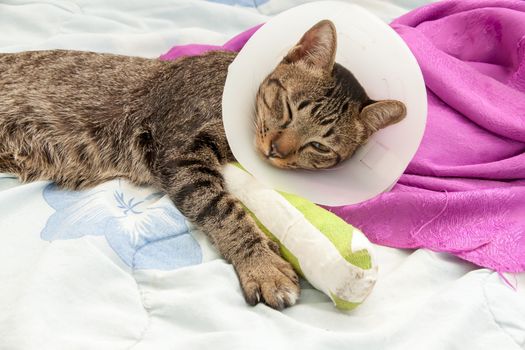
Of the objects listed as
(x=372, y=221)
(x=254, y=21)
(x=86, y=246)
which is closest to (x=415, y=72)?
(x=372, y=221)

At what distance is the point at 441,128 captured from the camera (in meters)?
2.02

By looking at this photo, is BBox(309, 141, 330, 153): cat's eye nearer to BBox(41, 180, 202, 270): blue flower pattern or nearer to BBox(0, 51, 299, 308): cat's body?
BBox(0, 51, 299, 308): cat's body

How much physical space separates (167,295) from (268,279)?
0.99ft

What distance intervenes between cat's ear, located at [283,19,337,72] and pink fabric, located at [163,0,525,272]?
539 mm

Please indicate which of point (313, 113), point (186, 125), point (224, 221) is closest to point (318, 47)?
point (313, 113)

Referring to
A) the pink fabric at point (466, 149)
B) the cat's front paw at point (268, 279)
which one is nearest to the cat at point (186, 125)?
the cat's front paw at point (268, 279)

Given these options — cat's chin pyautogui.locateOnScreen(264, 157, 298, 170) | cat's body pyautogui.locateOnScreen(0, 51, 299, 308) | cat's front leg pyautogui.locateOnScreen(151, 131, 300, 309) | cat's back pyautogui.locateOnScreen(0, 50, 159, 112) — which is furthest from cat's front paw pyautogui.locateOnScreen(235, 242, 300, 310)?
cat's back pyautogui.locateOnScreen(0, 50, 159, 112)

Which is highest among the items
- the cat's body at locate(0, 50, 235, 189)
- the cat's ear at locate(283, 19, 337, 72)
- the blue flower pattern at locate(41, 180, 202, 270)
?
the cat's ear at locate(283, 19, 337, 72)

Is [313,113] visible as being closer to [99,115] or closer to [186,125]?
[186,125]

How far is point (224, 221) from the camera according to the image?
1.68 meters

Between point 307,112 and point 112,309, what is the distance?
36.4 inches

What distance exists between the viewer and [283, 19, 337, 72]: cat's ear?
1653mm

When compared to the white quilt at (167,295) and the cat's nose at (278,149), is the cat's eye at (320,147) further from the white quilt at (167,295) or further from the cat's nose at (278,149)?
the white quilt at (167,295)

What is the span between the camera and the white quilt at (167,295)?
1.27 metres
